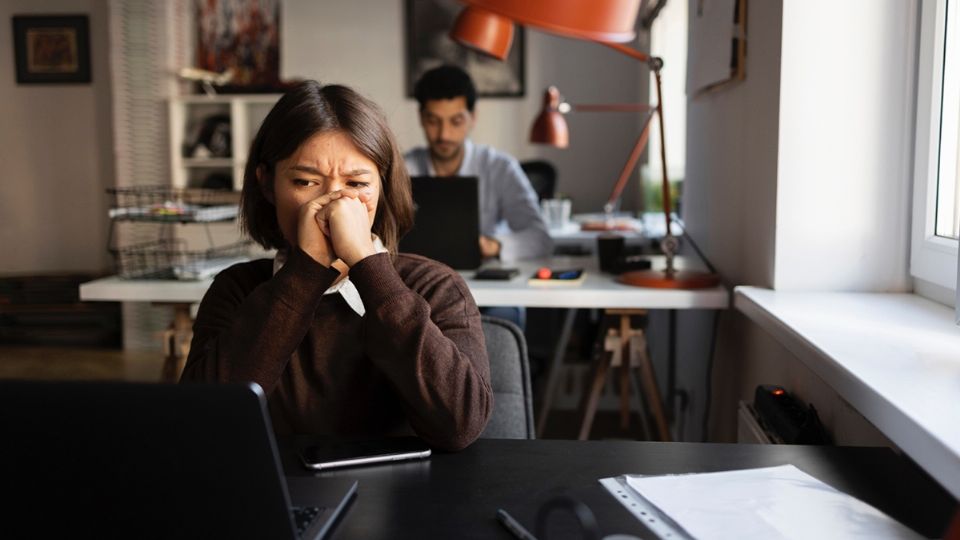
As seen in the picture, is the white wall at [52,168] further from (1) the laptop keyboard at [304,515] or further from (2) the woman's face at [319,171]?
(1) the laptop keyboard at [304,515]

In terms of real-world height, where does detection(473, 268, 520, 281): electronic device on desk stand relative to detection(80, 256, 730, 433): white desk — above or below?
above

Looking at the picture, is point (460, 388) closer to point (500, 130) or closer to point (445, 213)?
point (445, 213)

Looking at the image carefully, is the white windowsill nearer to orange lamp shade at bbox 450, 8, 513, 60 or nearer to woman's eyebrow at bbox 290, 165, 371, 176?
woman's eyebrow at bbox 290, 165, 371, 176

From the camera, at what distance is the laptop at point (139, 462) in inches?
25.7

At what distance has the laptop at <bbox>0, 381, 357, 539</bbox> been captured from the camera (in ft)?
2.14

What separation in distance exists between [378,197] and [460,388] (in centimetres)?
37

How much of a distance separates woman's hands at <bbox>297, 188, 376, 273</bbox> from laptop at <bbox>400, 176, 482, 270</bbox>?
106cm

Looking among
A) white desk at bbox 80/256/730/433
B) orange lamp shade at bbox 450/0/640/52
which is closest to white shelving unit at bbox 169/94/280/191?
white desk at bbox 80/256/730/433

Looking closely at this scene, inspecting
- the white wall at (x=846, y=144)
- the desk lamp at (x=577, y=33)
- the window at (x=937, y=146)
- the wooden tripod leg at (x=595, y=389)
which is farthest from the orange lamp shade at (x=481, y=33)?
the window at (x=937, y=146)

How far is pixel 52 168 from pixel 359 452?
6.12 meters

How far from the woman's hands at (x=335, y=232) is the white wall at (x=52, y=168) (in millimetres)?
5589

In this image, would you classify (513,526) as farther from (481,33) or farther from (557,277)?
(481,33)

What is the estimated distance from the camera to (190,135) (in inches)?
229

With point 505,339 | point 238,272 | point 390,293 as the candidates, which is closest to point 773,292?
point 505,339
